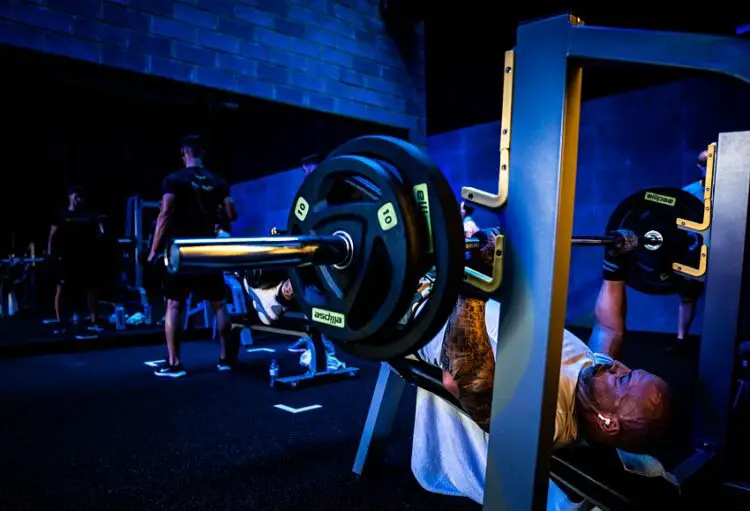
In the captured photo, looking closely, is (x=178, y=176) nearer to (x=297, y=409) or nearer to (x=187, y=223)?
(x=187, y=223)

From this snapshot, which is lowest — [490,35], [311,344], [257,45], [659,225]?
[311,344]

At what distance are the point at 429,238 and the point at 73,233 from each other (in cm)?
464

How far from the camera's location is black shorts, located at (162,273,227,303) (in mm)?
3130

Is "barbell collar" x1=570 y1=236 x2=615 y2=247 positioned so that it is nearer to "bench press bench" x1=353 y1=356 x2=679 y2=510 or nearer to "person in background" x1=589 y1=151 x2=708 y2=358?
"person in background" x1=589 y1=151 x2=708 y2=358

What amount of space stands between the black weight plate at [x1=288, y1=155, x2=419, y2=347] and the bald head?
813 mm

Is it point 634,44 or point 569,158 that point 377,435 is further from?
point 634,44

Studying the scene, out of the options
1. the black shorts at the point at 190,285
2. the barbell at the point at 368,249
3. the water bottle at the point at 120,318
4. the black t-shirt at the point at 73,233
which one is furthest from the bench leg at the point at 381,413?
the black t-shirt at the point at 73,233

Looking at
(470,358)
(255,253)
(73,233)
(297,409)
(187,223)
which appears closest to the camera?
(255,253)

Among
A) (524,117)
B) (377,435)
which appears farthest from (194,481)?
(524,117)

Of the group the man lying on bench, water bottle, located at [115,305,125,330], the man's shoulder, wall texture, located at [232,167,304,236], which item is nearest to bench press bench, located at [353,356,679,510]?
the man lying on bench

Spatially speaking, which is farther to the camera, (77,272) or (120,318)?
(120,318)

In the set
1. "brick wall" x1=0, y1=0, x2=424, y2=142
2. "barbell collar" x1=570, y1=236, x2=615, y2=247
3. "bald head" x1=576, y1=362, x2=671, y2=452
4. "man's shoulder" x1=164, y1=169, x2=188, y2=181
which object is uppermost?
"brick wall" x1=0, y1=0, x2=424, y2=142

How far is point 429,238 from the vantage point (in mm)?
708

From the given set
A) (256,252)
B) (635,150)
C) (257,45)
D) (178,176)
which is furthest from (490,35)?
(256,252)
